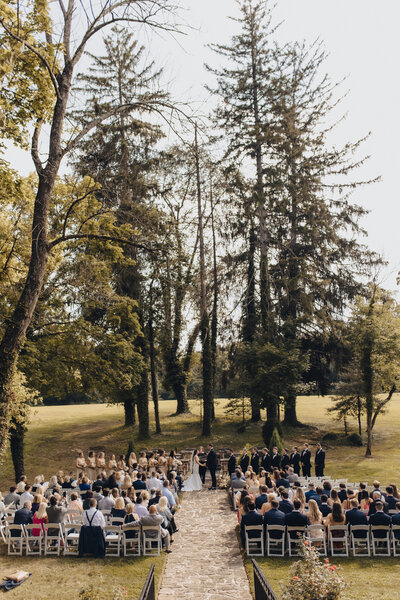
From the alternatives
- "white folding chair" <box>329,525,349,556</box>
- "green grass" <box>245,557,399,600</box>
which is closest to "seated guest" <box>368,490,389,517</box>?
"white folding chair" <box>329,525,349,556</box>

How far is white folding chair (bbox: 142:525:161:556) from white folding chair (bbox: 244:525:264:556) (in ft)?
7.31

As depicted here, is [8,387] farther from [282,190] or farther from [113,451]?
[282,190]

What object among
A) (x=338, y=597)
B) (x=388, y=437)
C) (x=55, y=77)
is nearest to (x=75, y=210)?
(x=55, y=77)

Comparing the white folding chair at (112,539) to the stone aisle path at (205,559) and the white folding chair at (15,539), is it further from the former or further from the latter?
the white folding chair at (15,539)

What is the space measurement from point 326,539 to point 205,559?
3.10m

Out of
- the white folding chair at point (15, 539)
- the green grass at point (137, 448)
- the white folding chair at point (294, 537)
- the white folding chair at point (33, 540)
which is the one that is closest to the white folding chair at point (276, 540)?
the white folding chair at point (294, 537)

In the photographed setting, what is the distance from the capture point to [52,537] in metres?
12.0

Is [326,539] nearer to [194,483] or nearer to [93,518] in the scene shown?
[93,518]

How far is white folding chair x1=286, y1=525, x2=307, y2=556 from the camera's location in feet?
38.1

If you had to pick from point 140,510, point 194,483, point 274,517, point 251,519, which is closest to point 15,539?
point 140,510

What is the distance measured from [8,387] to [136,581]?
5.03 metres

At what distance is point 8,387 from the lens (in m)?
9.44

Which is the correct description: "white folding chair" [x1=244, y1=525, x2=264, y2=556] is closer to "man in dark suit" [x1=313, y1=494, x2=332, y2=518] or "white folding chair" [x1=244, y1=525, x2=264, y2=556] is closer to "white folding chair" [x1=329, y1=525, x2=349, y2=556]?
"white folding chair" [x1=329, y1=525, x2=349, y2=556]

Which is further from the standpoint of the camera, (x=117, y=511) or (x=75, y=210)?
(x=75, y=210)
